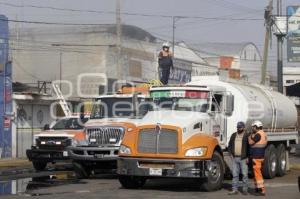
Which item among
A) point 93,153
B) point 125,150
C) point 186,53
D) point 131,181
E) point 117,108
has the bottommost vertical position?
point 131,181

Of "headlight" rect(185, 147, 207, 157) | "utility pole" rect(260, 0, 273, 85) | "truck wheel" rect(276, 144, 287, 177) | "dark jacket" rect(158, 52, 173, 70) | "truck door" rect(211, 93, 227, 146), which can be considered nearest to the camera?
"headlight" rect(185, 147, 207, 157)

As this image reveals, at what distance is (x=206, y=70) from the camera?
60.5 m

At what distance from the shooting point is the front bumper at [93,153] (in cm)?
1827

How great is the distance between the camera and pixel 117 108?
65.1 feet

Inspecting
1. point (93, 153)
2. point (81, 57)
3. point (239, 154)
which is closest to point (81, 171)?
point (93, 153)

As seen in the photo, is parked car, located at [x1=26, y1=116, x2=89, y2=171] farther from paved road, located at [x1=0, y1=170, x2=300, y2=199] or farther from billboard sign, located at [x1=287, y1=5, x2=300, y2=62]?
billboard sign, located at [x1=287, y1=5, x2=300, y2=62]

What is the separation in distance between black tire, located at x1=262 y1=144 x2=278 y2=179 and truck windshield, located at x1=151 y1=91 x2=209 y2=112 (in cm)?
407

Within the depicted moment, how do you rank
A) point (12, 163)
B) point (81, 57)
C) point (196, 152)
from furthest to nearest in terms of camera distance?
point (81, 57), point (12, 163), point (196, 152)

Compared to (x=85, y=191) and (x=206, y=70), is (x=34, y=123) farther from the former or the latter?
(x=206, y=70)

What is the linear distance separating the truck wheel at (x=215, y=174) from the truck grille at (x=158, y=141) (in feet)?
3.70

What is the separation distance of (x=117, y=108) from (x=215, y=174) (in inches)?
204

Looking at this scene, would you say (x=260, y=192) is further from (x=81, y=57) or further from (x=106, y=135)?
(x=81, y=57)

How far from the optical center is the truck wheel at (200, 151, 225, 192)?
15461 millimetres

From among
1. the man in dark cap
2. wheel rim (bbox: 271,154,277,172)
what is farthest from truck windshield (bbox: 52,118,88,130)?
the man in dark cap
